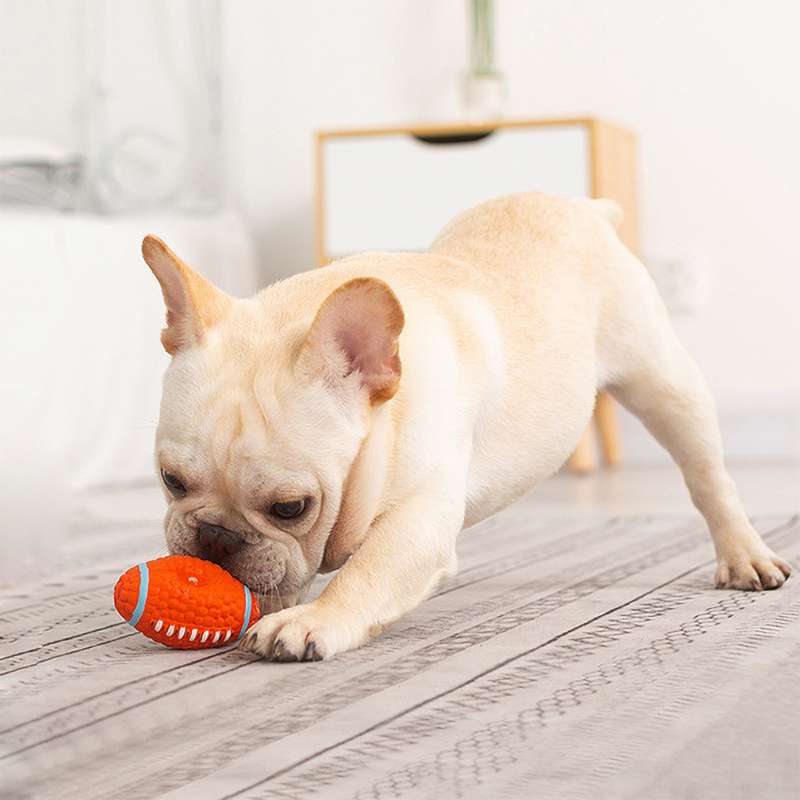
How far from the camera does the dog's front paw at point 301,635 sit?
1.28 metres

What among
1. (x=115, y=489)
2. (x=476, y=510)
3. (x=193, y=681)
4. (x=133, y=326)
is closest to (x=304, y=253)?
(x=133, y=326)

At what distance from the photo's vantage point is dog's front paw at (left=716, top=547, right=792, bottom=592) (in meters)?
1.68

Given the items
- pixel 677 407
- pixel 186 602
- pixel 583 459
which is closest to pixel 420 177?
pixel 583 459

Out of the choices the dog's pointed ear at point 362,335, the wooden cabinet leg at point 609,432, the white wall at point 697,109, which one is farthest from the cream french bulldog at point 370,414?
the white wall at point 697,109

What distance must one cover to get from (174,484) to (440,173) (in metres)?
2.44

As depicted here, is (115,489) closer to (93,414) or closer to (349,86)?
(93,414)

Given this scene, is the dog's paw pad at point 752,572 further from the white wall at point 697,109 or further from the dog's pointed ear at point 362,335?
the white wall at point 697,109

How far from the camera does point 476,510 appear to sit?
160cm

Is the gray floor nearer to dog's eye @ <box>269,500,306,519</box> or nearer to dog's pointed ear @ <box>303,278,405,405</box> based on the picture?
dog's eye @ <box>269,500,306,519</box>

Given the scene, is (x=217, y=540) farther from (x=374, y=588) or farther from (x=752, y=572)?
(x=752, y=572)

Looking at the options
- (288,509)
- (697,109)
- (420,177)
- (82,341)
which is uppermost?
(697,109)

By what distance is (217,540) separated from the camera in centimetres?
132

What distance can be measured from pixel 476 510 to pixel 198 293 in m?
0.42

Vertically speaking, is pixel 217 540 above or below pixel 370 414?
below
